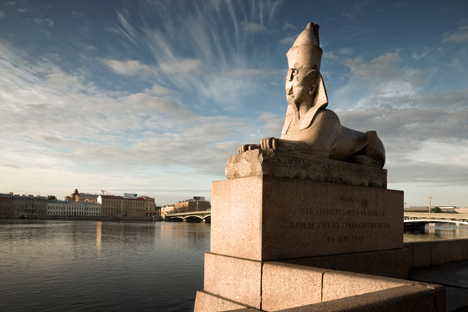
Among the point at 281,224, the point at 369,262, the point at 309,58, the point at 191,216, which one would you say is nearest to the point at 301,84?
the point at 309,58

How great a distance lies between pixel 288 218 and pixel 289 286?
89 cm

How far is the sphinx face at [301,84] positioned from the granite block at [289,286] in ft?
7.63

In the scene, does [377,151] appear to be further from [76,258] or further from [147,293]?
[76,258]

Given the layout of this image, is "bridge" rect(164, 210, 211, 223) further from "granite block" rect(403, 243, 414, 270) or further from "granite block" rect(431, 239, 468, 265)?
"granite block" rect(403, 243, 414, 270)

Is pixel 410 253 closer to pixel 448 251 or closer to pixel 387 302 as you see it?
pixel 448 251

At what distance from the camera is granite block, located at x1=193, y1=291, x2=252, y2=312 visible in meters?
3.51

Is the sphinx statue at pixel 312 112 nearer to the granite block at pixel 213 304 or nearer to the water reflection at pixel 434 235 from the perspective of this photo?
the granite block at pixel 213 304

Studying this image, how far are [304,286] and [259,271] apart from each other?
23.2 inches

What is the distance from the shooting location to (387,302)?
6.64ft

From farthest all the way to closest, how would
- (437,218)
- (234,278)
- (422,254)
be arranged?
(437,218) → (422,254) → (234,278)

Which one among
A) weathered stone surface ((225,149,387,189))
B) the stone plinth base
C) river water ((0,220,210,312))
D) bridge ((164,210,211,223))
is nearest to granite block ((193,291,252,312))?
the stone plinth base

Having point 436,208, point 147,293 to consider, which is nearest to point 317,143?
point 147,293

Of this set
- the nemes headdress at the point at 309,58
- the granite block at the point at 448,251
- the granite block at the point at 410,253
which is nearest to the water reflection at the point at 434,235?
the granite block at the point at 448,251

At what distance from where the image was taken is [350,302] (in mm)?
1979
